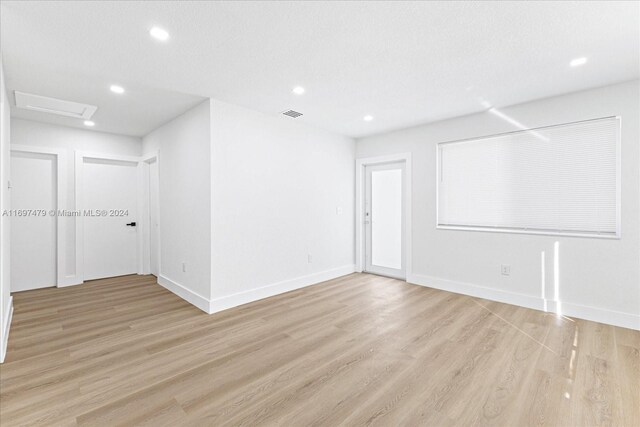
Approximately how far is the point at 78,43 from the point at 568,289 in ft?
17.8

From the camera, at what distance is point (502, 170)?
397 centimetres

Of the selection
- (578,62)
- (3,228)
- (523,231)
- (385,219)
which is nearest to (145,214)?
(3,228)

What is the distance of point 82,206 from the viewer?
16.3 feet

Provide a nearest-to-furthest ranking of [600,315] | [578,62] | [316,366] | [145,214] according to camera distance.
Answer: [316,366] → [578,62] → [600,315] → [145,214]

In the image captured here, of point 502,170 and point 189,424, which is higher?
point 502,170

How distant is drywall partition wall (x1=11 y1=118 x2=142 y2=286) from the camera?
4426 mm

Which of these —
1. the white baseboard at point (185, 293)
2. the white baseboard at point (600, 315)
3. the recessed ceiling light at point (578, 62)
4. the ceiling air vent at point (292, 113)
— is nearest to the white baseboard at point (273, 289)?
the white baseboard at point (185, 293)

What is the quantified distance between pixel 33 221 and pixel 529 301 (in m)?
7.19

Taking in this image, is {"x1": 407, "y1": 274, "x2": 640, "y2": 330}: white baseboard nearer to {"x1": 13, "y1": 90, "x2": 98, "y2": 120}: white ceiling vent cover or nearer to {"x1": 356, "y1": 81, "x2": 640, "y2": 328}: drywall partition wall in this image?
{"x1": 356, "y1": 81, "x2": 640, "y2": 328}: drywall partition wall

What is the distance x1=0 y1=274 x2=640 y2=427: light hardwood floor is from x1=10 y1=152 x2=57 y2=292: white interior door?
1.12 metres

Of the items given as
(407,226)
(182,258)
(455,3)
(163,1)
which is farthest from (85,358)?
(407,226)

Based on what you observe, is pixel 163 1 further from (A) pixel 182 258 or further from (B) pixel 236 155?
(A) pixel 182 258

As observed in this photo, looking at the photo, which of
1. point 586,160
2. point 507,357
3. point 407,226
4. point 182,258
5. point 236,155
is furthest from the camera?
point 407,226

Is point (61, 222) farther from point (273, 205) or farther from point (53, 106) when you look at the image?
point (273, 205)
